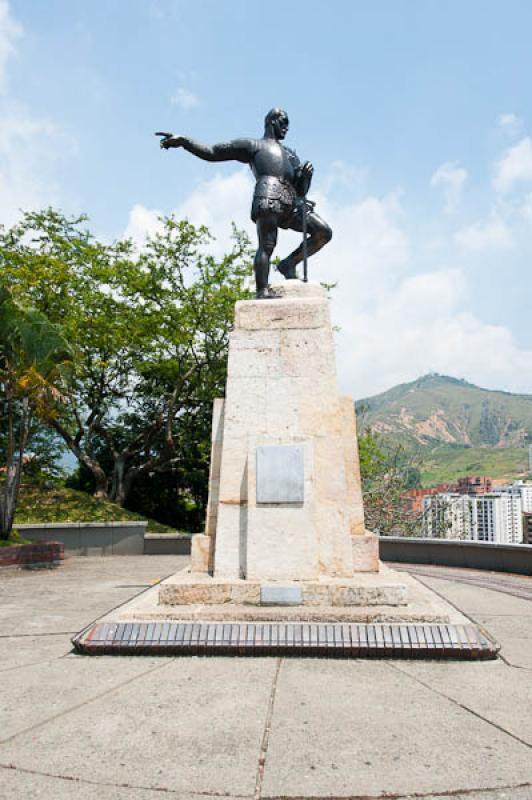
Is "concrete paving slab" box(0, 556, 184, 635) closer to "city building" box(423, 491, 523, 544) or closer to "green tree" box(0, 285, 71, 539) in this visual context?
"green tree" box(0, 285, 71, 539)

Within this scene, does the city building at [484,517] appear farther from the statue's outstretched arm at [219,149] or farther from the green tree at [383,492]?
→ the statue's outstretched arm at [219,149]

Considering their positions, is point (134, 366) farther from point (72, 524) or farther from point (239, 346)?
point (239, 346)

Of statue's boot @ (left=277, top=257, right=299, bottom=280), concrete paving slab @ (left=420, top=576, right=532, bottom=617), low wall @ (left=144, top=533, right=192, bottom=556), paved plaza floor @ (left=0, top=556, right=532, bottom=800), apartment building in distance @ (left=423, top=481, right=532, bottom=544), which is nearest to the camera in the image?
paved plaza floor @ (left=0, top=556, right=532, bottom=800)

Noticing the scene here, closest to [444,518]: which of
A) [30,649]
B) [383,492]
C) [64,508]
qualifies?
[383,492]

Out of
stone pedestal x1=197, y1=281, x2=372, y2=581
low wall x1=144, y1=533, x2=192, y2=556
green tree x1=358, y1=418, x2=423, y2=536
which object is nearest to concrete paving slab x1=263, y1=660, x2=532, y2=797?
stone pedestal x1=197, y1=281, x2=372, y2=581

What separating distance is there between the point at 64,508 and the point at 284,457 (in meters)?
12.8

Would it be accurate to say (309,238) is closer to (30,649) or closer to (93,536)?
(30,649)

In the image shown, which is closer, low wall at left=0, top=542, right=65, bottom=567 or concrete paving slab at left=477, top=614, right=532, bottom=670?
concrete paving slab at left=477, top=614, right=532, bottom=670

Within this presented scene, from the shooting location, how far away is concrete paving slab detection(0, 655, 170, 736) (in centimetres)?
330

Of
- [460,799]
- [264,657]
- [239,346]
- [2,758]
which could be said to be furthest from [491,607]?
[2,758]

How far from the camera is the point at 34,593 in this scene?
8.05 m

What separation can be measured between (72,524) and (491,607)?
11111 mm

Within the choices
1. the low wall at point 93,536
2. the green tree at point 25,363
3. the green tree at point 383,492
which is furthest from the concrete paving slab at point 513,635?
the green tree at point 383,492

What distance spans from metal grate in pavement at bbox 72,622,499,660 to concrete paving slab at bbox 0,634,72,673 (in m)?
0.27
